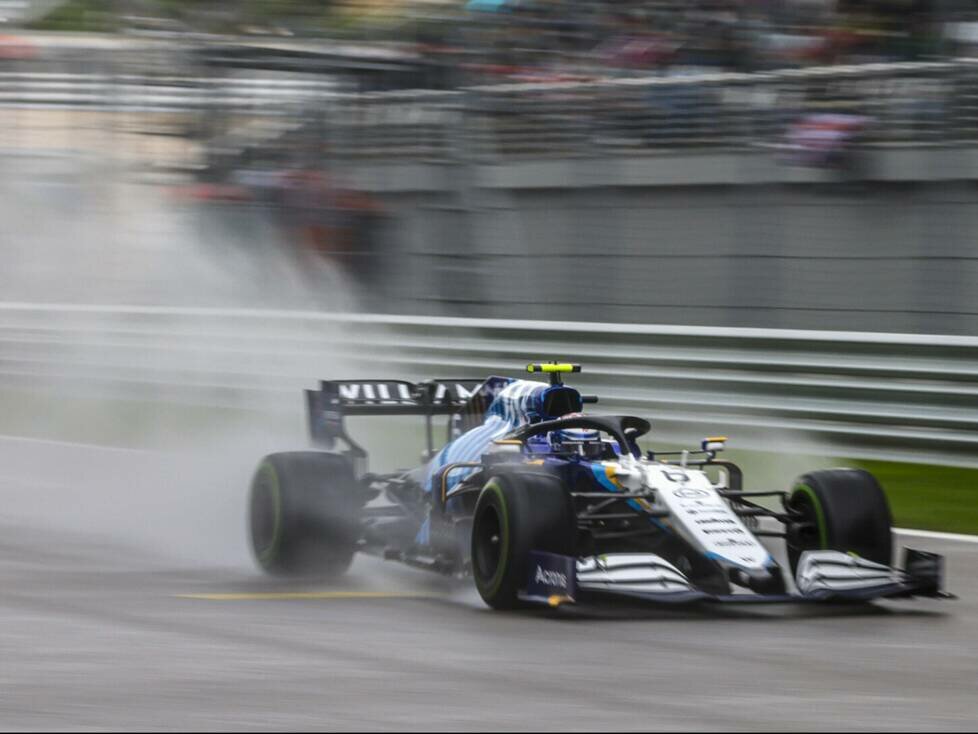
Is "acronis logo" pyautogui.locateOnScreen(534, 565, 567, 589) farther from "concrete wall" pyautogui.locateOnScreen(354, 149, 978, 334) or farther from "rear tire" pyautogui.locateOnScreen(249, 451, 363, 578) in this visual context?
"concrete wall" pyautogui.locateOnScreen(354, 149, 978, 334)

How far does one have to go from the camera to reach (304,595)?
26.7ft

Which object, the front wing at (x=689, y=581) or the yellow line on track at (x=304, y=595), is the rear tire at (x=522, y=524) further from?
the yellow line on track at (x=304, y=595)

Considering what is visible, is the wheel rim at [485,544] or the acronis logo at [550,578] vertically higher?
the wheel rim at [485,544]

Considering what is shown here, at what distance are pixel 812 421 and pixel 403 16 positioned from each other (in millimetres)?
6852

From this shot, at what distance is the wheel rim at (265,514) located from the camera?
8617 millimetres

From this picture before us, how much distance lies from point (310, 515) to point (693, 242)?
6650 millimetres

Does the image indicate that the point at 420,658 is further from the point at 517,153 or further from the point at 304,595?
the point at 517,153

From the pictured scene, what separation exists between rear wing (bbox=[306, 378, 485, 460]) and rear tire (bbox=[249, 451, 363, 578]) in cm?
71

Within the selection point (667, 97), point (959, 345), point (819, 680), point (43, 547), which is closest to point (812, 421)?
point (959, 345)

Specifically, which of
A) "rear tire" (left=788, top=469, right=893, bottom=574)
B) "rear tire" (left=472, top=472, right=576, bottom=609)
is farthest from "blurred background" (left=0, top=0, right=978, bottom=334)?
"rear tire" (left=472, top=472, right=576, bottom=609)

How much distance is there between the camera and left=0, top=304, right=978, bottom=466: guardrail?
12211 mm

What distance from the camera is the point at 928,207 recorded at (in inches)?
517

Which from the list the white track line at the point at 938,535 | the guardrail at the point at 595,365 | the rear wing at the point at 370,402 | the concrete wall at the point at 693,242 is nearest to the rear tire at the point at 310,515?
the rear wing at the point at 370,402

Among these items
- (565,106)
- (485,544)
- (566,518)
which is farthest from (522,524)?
(565,106)
